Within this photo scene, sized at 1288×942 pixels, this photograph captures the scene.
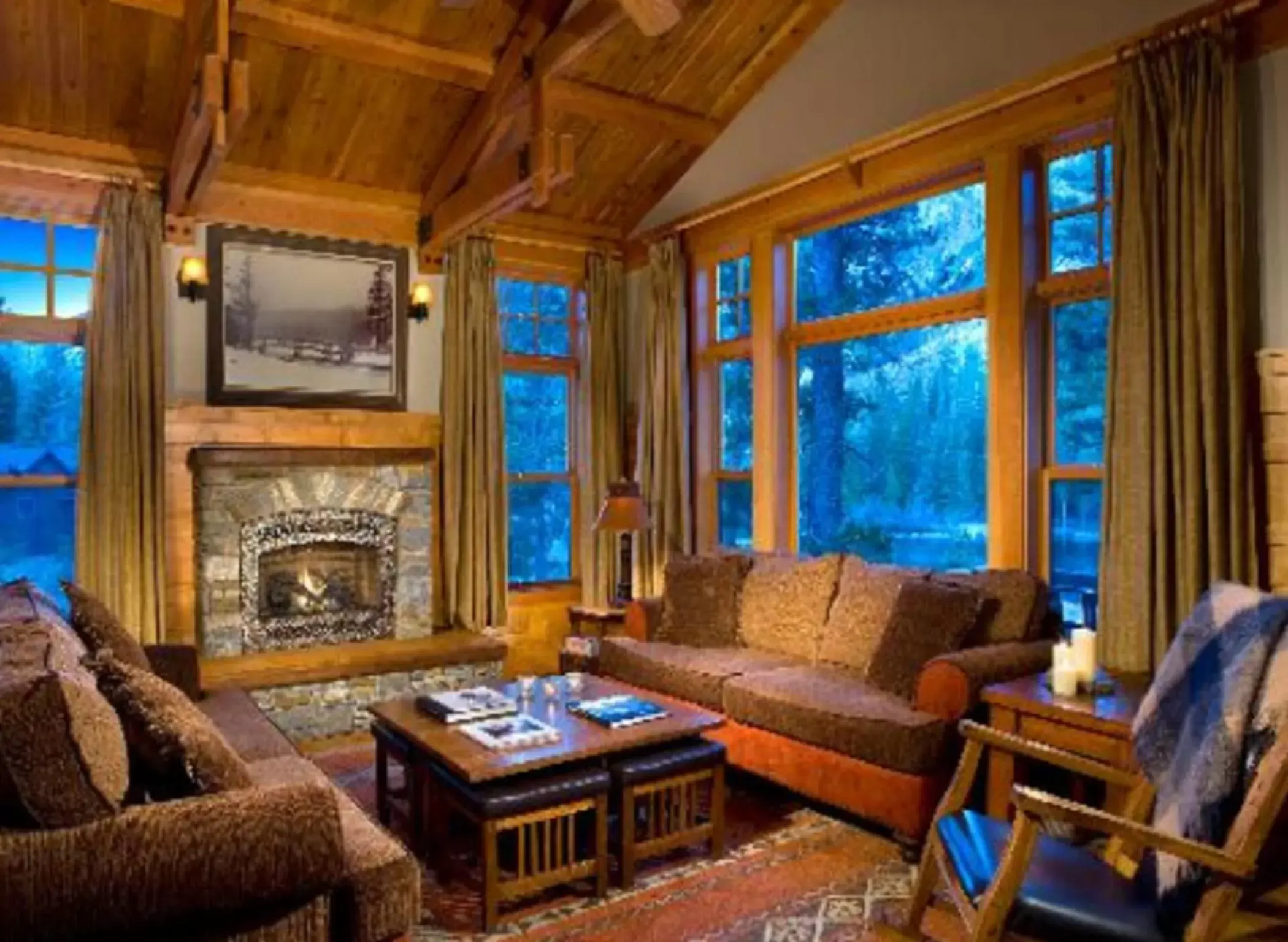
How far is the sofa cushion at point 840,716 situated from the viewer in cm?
323

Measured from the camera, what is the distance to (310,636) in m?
5.40

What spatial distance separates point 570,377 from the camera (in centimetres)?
663

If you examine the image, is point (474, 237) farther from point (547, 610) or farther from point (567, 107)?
point (547, 610)

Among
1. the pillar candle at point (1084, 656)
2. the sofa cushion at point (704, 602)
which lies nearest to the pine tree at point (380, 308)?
the sofa cushion at point (704, 602)

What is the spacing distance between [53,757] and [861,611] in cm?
322

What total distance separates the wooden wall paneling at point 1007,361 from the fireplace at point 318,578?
344cm

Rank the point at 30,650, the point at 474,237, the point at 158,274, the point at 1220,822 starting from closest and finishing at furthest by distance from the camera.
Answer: the point at 1220,822
the point at 30,650
the point at 158,274
the point at 474,237

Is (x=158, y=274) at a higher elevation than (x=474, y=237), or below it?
below

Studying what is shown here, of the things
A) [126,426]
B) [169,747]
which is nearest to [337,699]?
[126,426]

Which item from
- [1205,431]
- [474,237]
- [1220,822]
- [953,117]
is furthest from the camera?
[474,237]

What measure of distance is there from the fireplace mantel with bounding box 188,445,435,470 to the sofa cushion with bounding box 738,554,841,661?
2.24 metres

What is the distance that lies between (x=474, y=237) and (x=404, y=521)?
1843 mm

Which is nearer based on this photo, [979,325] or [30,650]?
[30,650]

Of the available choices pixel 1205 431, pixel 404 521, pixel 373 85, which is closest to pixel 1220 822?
pixel 1205 431
